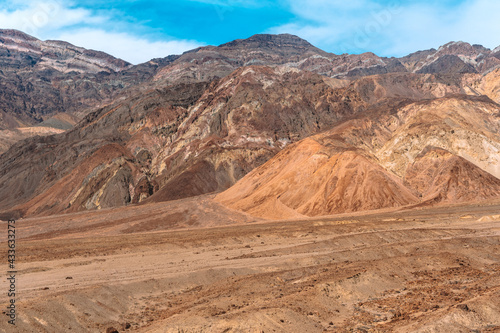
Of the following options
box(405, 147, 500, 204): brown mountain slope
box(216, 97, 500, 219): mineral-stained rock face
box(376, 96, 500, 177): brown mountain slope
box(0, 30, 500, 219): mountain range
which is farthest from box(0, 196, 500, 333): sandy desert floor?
box(376, 96, 500, 177): brown mountain slope

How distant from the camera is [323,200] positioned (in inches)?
2758

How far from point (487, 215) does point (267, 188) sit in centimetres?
3531

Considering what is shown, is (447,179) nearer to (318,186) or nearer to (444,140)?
(444,140)

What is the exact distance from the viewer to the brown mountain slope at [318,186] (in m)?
68.8

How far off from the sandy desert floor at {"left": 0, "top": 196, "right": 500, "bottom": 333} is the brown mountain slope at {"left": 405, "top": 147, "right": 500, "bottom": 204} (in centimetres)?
2289

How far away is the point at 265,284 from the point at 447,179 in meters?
56.1

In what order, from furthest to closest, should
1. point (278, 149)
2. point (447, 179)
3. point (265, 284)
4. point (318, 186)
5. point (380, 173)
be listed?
point (278, 149) < point (318, 186) < point (380, 173) < point (447, 179) < point (265, 284)

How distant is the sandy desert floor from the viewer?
16906mm

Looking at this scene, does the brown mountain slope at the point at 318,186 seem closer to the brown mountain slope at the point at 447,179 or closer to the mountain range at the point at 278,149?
the mountain range at the point at 278,149

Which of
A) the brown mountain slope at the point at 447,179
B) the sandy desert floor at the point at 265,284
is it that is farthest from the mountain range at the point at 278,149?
the sandy desert floor at the point at 265,284

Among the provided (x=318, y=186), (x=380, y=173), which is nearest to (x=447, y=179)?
(x=380, y=173)

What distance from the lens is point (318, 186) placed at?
74188 millimetres

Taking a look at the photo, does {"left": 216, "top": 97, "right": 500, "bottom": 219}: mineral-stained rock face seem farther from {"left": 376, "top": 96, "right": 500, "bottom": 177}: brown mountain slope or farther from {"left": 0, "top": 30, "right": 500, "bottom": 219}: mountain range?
{"left": 0, "top": 30, "right": 500, "bottom": 219}: mountain range

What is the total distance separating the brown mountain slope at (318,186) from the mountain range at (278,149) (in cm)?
23
